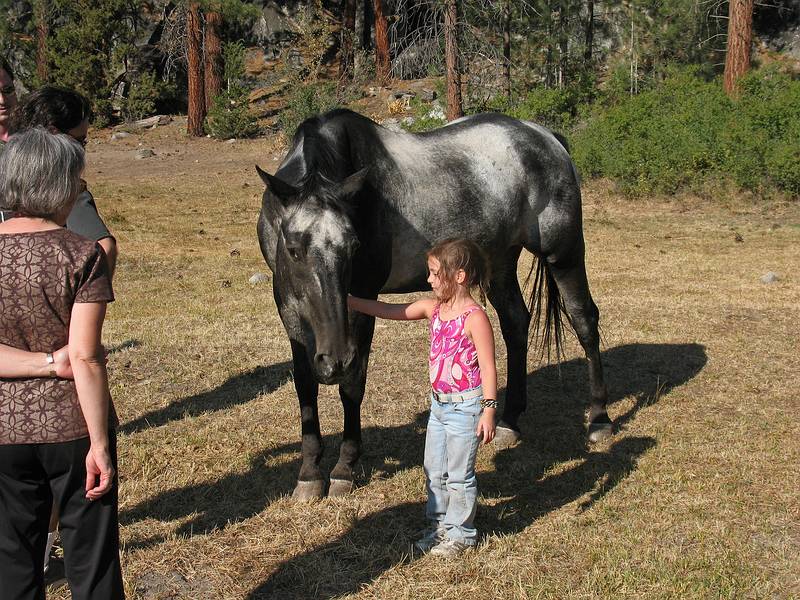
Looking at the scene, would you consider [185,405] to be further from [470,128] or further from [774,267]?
[774,267]

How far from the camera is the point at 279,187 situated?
373 centimetres

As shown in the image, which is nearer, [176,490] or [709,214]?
[176,490]

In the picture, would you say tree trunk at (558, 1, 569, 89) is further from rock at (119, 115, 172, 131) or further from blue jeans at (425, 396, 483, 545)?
blue jeans at (425, 396, 483, 545)

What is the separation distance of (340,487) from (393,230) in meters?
1.49

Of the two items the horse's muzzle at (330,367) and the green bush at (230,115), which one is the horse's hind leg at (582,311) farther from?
the green bush at (230,115)

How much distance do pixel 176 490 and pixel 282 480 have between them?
603mm

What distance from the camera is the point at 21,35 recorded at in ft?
103

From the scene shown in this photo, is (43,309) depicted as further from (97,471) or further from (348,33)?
(348,33)

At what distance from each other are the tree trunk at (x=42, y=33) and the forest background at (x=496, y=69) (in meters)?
0.07

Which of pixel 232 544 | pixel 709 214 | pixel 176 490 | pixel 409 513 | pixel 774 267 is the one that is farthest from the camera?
pixel 709 214

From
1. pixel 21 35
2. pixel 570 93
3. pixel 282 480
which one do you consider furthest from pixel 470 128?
pixel 21 35

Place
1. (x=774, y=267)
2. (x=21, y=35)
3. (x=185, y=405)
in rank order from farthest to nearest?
(x=21, y=35) < (x=774, y=267) < (x=185, y=405)

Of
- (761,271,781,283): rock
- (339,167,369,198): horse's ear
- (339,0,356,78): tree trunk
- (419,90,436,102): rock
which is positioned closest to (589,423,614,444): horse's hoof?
(339,167,369,198): horse's ear

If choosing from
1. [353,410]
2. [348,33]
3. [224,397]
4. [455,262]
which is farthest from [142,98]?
[455,262]
